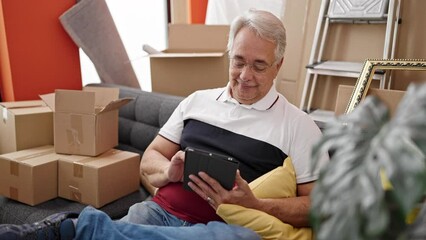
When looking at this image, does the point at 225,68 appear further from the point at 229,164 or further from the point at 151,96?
the point at 229,164

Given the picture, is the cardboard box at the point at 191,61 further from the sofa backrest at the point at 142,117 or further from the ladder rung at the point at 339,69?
the ladder rung at the point at 339,69

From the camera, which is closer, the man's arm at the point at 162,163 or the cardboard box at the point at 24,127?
the man's arm at the point at 162,163

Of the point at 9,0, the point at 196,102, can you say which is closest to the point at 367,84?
the point at 196,102

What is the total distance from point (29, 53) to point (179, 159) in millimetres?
1536

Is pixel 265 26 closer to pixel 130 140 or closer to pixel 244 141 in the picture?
pixel 244 141

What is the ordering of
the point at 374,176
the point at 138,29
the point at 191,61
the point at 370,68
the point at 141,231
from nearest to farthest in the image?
1. the point at 374,176
2. the point at 141,231
3. the point at 370,68
4. the point at 191,61
5. the point at 138,29

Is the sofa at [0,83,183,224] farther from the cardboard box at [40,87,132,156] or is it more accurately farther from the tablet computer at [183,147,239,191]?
the tablet computer at [183,147,239,191]

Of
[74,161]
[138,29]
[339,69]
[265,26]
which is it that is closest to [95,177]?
[74,161]

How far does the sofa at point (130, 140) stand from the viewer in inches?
64.9

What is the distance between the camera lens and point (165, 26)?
3400 millimetres

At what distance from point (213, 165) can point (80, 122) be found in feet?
2.92

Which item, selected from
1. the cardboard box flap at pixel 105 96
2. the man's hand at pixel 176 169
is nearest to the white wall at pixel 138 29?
the cardboard box flap at pixel 105 96

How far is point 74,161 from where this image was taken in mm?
1730

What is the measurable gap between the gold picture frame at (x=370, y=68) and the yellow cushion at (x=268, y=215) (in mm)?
446
